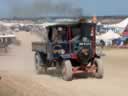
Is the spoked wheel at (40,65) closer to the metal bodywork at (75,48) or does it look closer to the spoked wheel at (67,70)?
the metal bodywork at (75,48)

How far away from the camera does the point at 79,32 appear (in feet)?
66.6

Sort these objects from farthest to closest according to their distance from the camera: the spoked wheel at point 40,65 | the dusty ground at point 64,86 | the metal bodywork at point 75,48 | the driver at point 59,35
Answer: the spoked wheel at point 40,65 < the driver at point 59,35 < the metal bodywork at point 75,48 < the dusty ground at point 64,86

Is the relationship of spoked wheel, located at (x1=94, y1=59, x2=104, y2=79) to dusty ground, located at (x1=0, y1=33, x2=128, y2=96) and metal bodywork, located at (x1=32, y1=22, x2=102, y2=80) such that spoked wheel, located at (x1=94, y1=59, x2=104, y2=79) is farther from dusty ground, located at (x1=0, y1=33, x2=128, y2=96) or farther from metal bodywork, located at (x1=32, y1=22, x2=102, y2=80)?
dusty ground, located at (x1=0, y1=33, x2=128, y2=96)

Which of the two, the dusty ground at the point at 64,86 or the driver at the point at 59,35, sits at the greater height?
the driver at the point at 59,35

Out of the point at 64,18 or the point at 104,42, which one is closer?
the point at 64,18

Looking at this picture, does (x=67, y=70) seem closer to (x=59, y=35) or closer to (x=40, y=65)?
(x=59, y=35)

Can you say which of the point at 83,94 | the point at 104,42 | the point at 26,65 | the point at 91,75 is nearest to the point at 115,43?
Answer: the point at 104,42

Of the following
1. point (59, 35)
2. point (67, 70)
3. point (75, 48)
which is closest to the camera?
point (67, 70)

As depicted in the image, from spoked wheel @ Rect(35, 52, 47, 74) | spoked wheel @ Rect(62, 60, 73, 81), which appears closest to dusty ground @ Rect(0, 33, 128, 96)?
spoked wheel @ Rect(62, 60, 73, 81)

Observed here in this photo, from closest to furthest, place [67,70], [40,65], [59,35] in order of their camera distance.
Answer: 1. [67,70]
2. [59,35]
3. [40,65]

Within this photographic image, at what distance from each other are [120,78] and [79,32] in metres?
2.79

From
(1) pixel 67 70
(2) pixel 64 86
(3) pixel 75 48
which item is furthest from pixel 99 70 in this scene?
(2) pixel 64 86

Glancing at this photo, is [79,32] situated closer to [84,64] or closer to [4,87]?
[84,64]

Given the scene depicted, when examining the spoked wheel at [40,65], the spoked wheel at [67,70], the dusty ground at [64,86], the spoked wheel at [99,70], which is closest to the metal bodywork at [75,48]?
the spoked wheel at [67,70]
